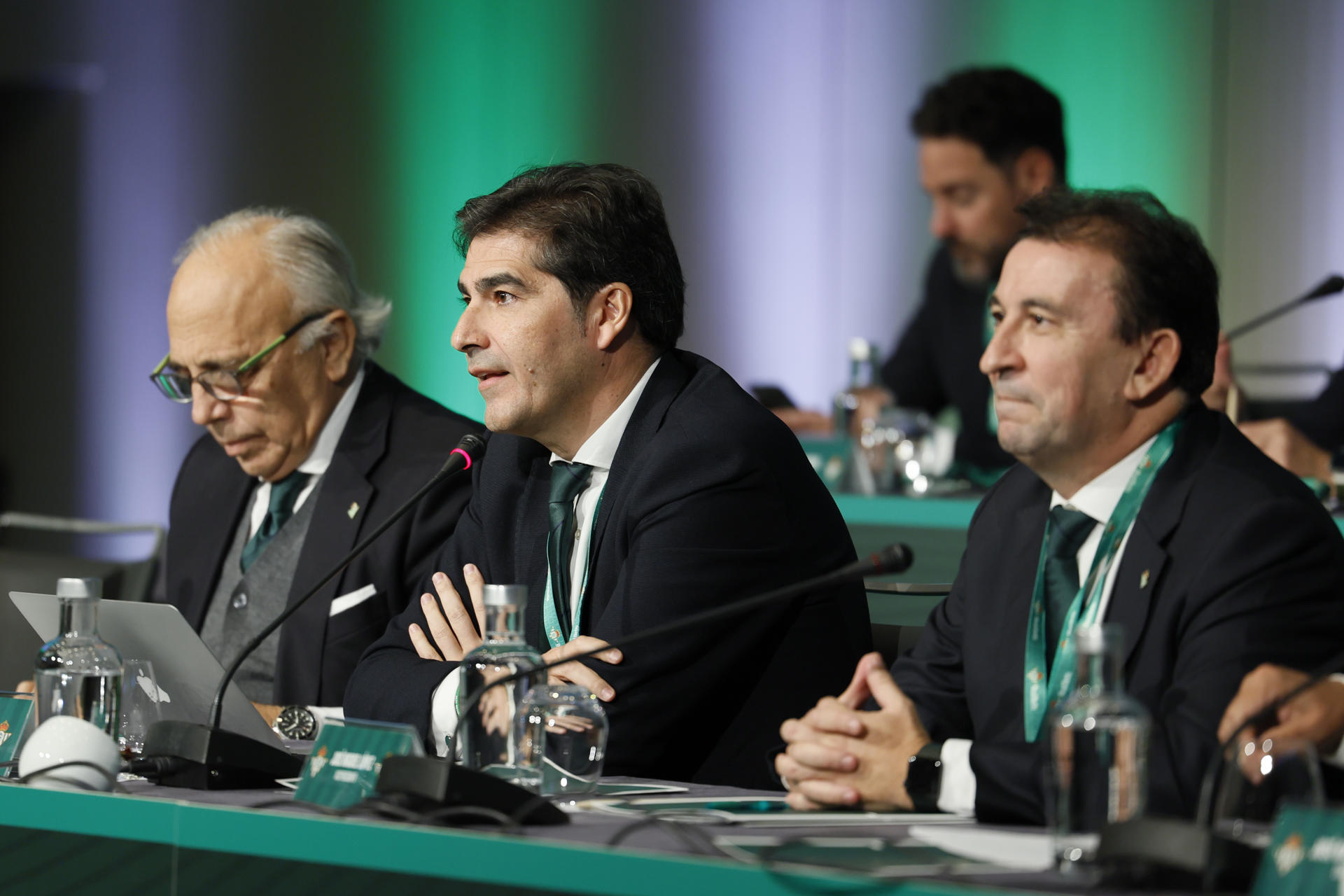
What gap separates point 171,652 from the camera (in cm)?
185

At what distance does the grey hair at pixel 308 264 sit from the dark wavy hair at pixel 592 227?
651mm

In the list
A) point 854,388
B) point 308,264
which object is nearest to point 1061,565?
point 308,264

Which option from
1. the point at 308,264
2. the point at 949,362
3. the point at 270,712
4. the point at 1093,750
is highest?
the point at 308,264

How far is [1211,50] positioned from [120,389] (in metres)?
4.18

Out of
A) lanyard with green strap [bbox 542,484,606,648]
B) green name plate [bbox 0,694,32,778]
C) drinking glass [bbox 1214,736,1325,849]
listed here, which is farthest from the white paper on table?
green name plate [bbox 0,694,32,778]

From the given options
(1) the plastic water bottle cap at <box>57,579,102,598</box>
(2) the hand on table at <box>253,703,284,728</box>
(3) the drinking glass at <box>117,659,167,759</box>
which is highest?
(1) the plastic water bottle cap at <box>57,579,102,598</box>

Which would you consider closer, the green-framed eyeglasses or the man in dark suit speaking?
the man in dark suit speaking

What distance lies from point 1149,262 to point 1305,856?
2.83 feet

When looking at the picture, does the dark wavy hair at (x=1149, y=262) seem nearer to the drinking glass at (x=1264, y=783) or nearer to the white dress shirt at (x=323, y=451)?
the drinking glass at (x=1264, y=783)

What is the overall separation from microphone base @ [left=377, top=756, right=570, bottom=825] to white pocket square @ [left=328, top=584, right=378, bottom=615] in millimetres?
1239

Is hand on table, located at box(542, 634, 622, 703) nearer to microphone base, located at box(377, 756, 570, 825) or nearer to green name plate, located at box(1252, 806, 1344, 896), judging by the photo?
microphone base, located at box(377, 756, 570, 825)

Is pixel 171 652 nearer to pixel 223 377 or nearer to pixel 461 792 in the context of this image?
pixel 461 792

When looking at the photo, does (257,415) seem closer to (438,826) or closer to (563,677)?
(563,677)

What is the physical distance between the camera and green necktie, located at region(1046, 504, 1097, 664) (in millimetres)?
1758
